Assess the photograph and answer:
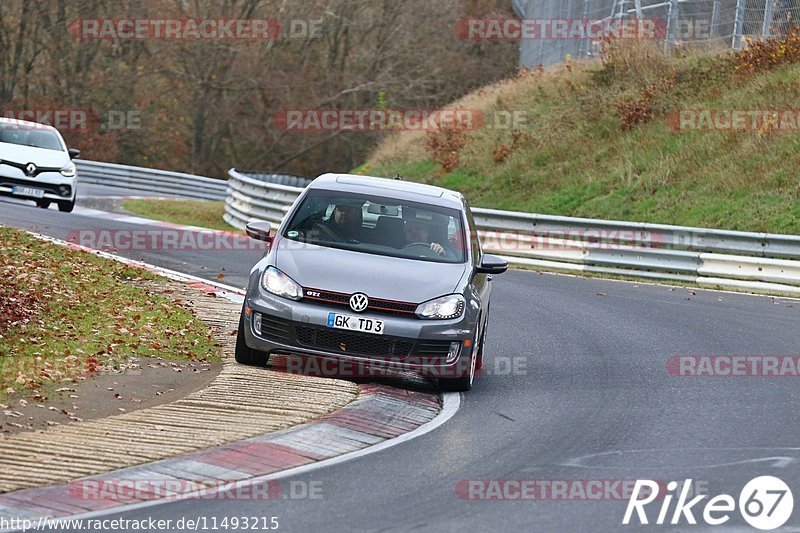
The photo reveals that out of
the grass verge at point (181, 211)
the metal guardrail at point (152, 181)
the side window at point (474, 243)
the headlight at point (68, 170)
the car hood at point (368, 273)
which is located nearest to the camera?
the car hood at point (368, 273)

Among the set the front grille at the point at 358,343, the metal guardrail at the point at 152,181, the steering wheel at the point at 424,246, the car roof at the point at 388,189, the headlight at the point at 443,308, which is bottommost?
the metal guardrail at the point at 152,181

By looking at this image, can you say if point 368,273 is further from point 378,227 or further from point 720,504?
point 720,504

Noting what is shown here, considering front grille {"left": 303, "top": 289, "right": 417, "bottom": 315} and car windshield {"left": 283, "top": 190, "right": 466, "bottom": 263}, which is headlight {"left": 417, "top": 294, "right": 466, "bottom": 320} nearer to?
front grille {"left": 303, "top": 289, "right": 417, "bottom": 315}

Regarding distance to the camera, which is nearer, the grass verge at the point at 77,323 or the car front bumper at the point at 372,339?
the car front bumper at the point at 372,339

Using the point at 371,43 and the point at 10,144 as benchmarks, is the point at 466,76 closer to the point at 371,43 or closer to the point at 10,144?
the point at 371,43

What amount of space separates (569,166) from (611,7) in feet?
19.2

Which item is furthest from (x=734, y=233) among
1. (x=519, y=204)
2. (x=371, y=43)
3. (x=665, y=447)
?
(x=371, y=43)

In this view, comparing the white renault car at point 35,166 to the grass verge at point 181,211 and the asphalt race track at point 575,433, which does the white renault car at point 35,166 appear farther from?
the asphalt race track at point 575,433

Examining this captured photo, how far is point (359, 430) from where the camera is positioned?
8.75 meters

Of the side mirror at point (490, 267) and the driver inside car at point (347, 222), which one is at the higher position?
the driver inside car at point (347, 222)

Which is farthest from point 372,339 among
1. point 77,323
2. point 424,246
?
point 77,323

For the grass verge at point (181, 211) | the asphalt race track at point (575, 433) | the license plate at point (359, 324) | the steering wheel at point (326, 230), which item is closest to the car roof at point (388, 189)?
the steering wheel at point (326, 230)

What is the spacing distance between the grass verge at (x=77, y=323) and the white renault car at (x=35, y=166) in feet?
28.0

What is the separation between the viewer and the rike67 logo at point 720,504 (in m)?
6.73
